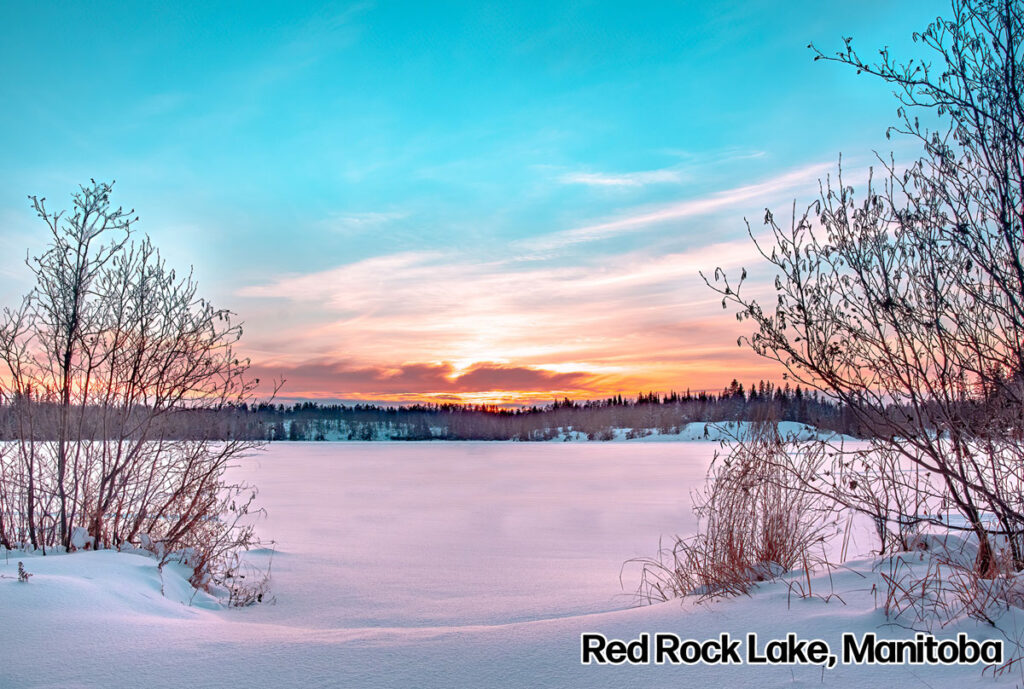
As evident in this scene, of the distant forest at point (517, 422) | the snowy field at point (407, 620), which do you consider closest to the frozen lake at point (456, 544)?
the snowy field at point (407, 620)

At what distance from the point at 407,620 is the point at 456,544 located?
506 cm

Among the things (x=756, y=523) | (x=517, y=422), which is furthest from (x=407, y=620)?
(x=517, y=422)

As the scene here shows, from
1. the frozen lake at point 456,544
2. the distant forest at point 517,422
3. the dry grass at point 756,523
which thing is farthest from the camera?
the distant forest at point 517,422

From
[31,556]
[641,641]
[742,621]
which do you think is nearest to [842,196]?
[742,621]

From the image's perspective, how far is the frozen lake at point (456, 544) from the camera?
260 inches

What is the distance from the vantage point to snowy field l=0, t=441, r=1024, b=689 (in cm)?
320

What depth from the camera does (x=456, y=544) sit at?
436 inches

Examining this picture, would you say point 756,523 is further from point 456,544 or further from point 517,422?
point 517,422

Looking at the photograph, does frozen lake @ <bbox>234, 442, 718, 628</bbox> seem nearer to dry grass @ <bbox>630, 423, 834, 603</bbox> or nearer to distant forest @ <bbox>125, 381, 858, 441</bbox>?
dry grass @ <bbox>630, 423, 834, 603</bbox>

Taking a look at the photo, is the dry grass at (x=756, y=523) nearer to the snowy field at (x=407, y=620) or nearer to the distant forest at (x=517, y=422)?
the snowy field at (x=407, y=620)

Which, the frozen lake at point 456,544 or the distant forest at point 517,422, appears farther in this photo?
the distant forest at point 517,422

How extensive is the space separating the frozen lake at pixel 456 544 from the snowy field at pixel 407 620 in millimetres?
51

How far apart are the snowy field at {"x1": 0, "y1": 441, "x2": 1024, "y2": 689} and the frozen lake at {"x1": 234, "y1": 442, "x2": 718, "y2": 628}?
0.05 meters

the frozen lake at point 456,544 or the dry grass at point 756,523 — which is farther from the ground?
the dry grass at point 756,523
